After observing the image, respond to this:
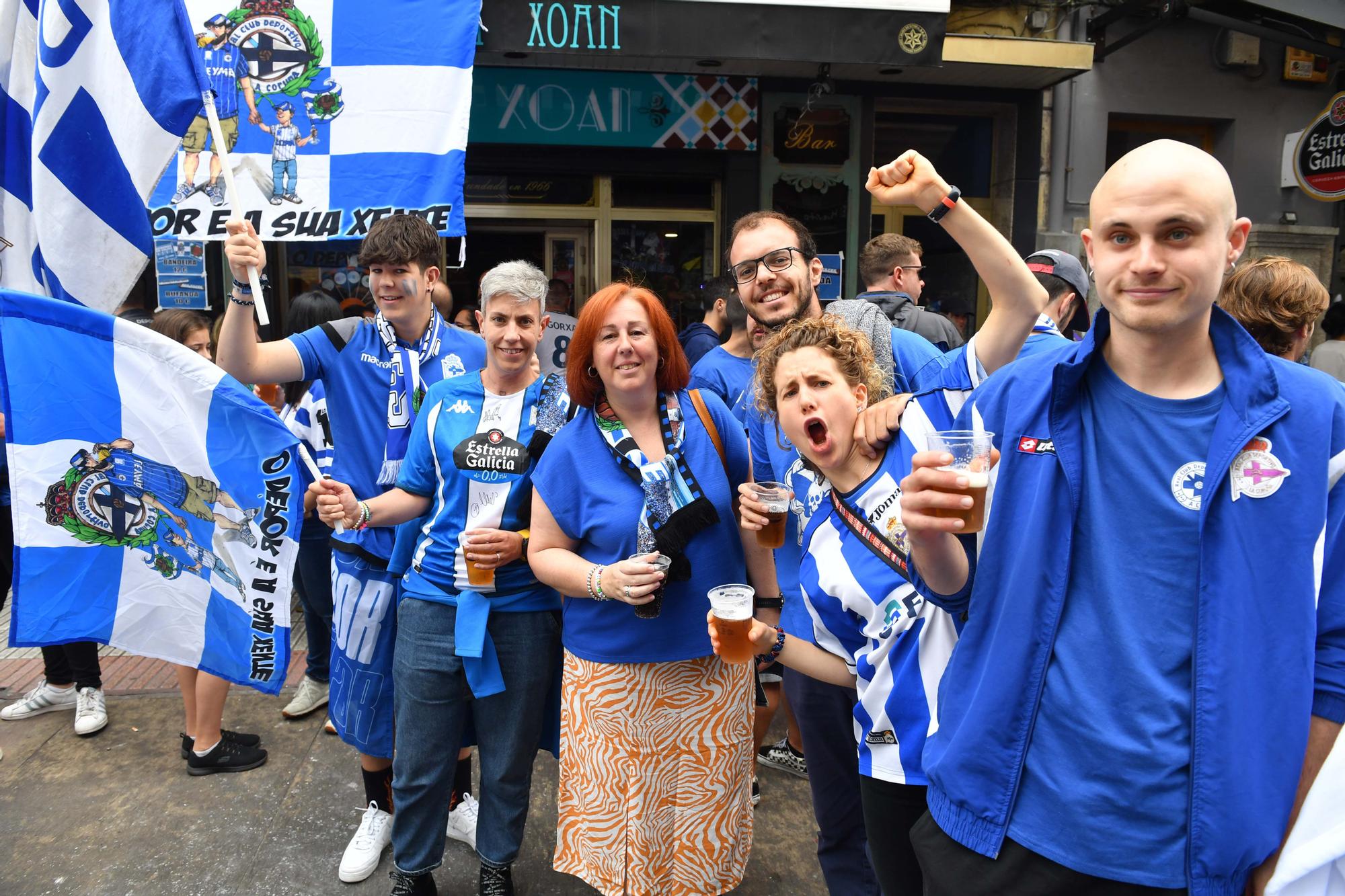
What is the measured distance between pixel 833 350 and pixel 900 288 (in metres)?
2.62

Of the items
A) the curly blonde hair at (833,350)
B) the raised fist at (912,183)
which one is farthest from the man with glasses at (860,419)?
the curly blonde hair at (833,350)

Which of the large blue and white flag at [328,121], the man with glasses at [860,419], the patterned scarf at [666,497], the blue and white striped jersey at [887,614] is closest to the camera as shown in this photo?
the blue and white striped jersey at [887,614]

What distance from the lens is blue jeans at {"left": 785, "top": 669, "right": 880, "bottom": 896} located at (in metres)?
2.51

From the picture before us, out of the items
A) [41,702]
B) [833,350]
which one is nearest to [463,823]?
[833,350]

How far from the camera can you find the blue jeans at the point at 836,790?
251 cm

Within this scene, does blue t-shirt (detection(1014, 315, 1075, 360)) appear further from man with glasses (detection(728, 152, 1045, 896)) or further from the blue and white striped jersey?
the blue and white striped jersey

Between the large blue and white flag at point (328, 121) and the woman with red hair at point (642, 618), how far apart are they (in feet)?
6.05

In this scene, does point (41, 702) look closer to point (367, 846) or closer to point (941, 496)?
point (367, 846)

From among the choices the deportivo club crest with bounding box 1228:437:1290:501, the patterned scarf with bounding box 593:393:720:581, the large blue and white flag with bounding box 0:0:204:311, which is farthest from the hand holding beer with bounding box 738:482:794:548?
the large blue and white flag with bounding box 0:0:204:311

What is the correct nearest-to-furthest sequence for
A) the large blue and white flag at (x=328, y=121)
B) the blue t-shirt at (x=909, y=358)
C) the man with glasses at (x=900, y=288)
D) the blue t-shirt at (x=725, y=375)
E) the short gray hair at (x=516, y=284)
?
the blue t-shirt at (x=909, y=358), the short gray hair at (x=516, y=284), the blue t-shirt at (x=725, y=375), the large blue and white flag at (x=328, y=121), the man with glasses at (x=900, y=288)

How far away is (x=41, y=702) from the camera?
14.2ft

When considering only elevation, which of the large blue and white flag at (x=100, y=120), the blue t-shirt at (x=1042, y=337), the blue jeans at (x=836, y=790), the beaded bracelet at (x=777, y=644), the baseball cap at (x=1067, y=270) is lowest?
the blue jeans at (x=836, y=790)

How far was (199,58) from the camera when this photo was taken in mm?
2891

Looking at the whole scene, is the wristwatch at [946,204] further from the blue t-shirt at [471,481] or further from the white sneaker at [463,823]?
the white sneaker at [463,823]
